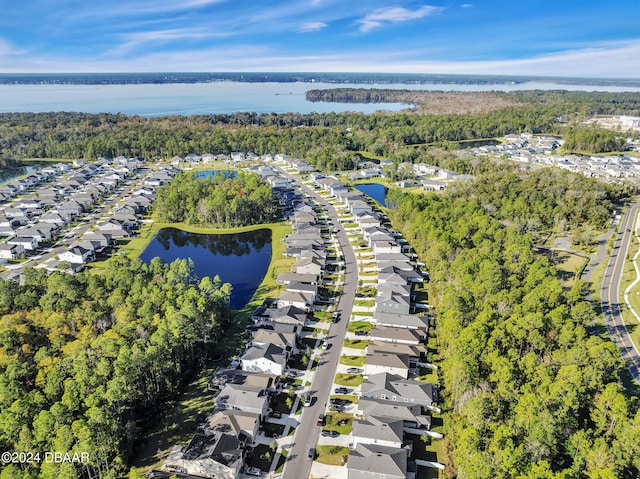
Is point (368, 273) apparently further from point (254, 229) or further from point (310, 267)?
point (254, 229)

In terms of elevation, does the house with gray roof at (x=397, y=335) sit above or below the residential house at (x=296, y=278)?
below

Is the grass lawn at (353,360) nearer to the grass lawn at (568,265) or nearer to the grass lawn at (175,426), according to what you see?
the grass lawn at (175,426)

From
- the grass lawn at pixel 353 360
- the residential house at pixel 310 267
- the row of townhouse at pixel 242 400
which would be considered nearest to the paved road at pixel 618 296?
the grass lawn at pixel 353 360

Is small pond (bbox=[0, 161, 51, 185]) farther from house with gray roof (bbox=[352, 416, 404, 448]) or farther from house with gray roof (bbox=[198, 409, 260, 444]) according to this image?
house with gray roof (bbox=[352, 416, 404, 448])

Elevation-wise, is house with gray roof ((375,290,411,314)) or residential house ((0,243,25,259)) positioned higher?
residential house ((0,243,25,259))

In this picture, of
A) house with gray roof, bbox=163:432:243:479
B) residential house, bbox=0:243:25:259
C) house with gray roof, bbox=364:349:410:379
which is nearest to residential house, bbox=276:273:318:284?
house with gray roof, bbox=364:349:410:379

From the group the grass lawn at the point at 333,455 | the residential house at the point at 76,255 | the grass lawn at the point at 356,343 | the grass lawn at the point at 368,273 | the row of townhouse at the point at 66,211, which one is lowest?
the grass lawn at the point at 333,455

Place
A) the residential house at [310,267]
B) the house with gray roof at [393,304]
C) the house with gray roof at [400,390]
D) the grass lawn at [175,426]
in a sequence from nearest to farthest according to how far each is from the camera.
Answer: the grass lawn at [175,426]
the house with gray roof at [400,390]
the house with gray roof at [393,304]
the residential house at [310,267]
